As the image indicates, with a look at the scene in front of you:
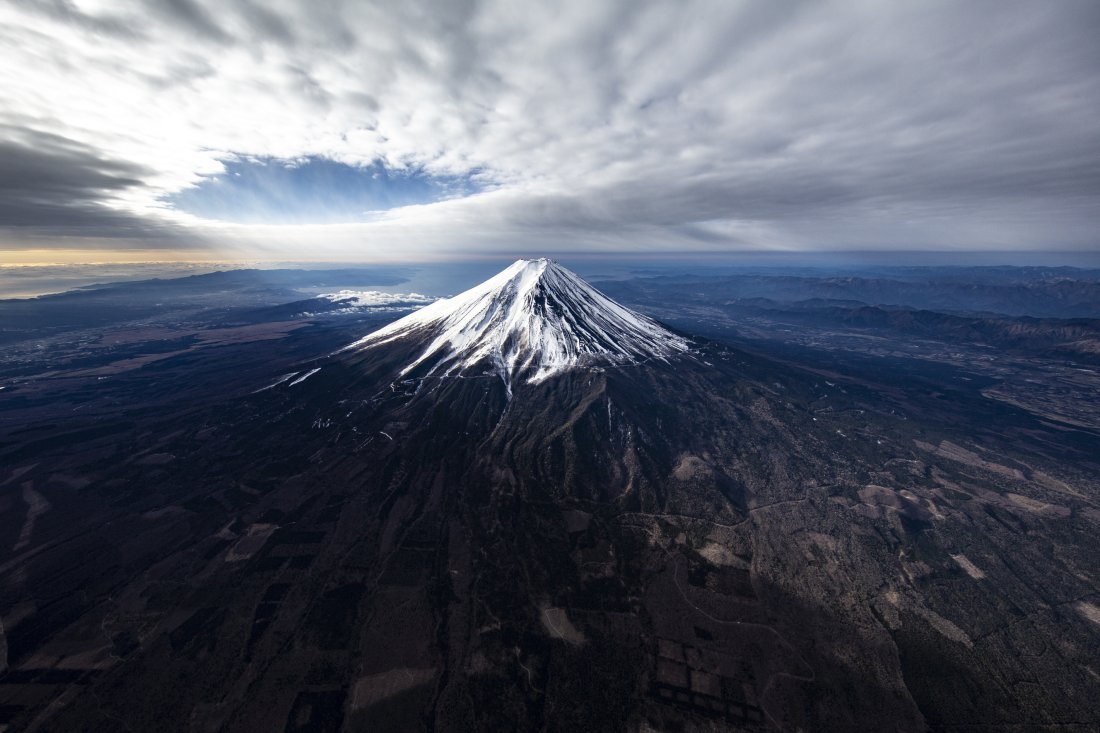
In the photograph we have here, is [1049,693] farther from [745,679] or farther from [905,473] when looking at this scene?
[905,473]

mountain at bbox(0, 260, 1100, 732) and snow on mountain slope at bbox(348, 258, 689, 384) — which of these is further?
snow on mountain slope at bbox(348, 258, 689, 384)

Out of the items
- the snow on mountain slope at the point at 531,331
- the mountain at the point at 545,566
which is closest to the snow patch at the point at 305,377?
the mountain at the point at 545,566

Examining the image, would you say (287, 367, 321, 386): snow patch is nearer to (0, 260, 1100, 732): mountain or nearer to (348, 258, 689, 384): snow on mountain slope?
(0, 260, 1100, 732): mountain

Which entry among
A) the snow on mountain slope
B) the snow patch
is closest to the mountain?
the snow on mountain slope

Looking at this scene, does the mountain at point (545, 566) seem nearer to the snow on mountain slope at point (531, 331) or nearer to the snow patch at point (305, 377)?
the snow on mountain slope at point (531, 331)

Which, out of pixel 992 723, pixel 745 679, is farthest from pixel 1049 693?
pixel 745 679
